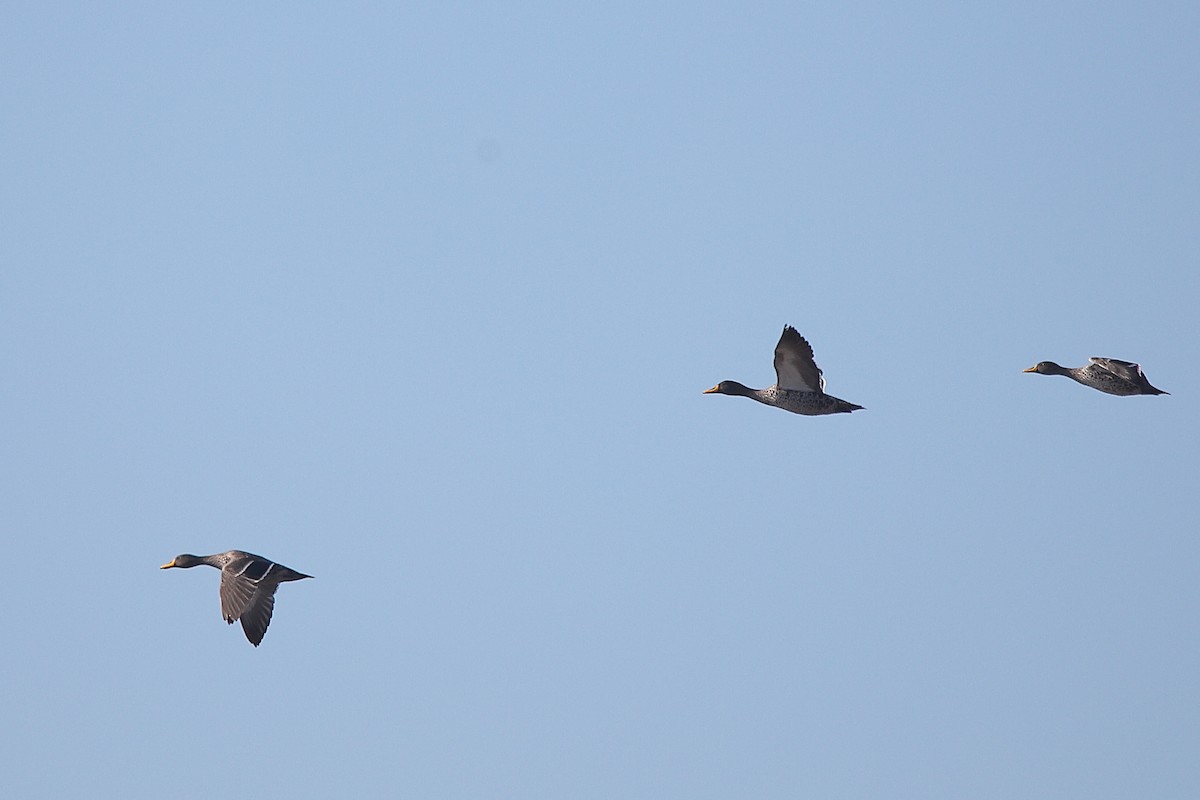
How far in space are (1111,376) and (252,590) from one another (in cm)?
2402

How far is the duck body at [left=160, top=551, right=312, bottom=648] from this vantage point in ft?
164

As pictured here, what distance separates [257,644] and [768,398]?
15.3 meters

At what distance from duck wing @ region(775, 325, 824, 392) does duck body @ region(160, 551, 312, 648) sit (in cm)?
1351

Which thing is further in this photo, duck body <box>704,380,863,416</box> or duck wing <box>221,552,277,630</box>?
duck body <box>704,380,863,416</box>

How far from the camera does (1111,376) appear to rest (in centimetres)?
5384

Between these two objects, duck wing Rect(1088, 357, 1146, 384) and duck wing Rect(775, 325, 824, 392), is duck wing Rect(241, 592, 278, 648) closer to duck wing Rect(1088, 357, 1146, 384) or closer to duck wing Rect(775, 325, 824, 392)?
duck wing Rect(775, 325, 824, 392)

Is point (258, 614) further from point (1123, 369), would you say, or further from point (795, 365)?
point (1123, 369)

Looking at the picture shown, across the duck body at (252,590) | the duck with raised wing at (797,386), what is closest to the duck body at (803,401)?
the duck with raised wing at (797,386)

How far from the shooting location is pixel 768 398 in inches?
2108

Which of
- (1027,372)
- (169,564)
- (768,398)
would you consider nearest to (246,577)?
(169,564)

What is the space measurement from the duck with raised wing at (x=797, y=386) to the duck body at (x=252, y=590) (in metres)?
13.4

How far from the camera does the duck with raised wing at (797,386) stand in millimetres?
50000

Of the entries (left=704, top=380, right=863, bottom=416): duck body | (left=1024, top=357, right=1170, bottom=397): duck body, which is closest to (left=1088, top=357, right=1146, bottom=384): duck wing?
(left=1024, top=357, right=1170, bottom=397): duck body

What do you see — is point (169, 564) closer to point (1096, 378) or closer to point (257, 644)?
point (257, 644)
